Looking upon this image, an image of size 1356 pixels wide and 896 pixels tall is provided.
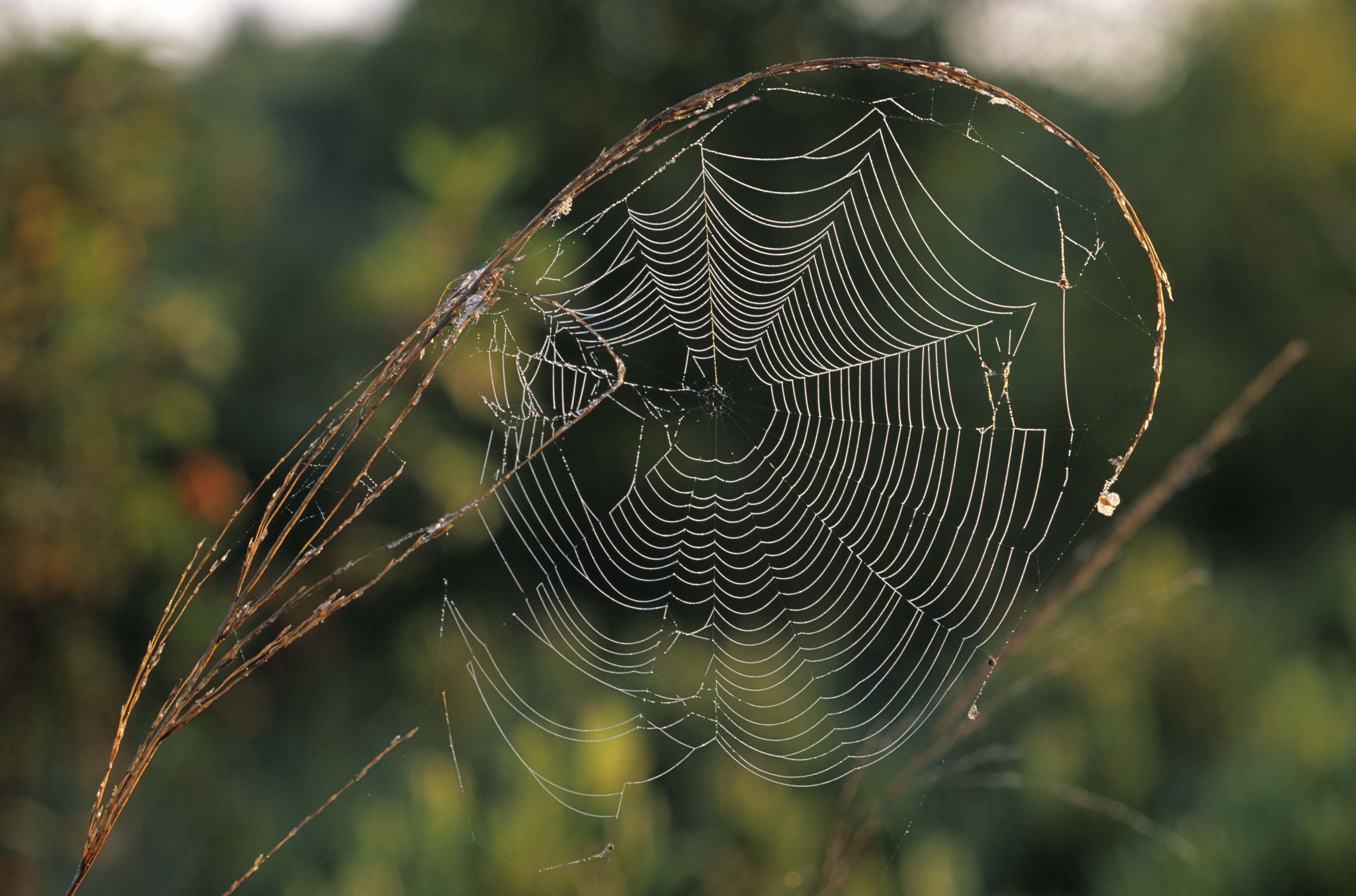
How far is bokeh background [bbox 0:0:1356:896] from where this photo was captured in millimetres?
3012

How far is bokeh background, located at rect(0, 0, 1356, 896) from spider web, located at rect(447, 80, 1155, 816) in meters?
0.38

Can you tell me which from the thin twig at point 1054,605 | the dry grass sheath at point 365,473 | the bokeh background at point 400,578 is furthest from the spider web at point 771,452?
the dry grass sheath at point 365,473

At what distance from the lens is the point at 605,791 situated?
2.73 metres

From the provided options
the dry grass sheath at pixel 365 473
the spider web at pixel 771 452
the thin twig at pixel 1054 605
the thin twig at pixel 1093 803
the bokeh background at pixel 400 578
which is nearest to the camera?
the dry grass sheath at pixel 365 473

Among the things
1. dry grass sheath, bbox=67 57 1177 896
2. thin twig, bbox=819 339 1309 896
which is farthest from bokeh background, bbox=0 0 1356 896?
dry grass sheath, bbox=67 57 1177 896

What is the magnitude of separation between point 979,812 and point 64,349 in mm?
4063

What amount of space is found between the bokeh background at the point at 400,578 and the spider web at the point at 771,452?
381 mm

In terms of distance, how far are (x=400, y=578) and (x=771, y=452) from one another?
116 inches

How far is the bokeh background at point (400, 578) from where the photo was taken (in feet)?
9.88

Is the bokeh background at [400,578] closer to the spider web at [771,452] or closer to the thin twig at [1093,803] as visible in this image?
the thin twig at [1093,803]

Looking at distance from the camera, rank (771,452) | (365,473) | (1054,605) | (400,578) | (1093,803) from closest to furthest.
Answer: (365,473)
(1054,605)
(1093,803)
(771,452)
(400,578)

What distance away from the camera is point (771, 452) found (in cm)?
438

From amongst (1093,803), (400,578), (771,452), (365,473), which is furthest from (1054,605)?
(400,578)

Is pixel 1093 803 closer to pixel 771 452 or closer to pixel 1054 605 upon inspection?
pixel 1054 605
